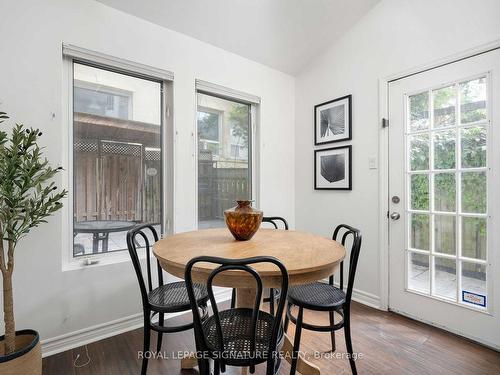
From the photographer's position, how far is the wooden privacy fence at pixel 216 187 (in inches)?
108

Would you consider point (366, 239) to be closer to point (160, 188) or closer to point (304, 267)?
point (304, 267)

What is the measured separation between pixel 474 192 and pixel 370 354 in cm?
139

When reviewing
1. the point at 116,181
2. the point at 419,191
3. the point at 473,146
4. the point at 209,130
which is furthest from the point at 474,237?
the point at 116,181

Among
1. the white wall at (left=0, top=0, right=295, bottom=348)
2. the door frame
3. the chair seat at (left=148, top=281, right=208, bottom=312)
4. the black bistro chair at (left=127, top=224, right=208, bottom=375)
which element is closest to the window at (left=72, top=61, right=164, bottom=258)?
the white wall at (left=0, top=0, right=295, bottom=348)

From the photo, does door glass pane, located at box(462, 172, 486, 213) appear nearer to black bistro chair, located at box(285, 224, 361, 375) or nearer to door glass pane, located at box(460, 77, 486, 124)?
door glass pane, located at box(460, 77, 486, 124)

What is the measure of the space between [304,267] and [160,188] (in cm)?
168

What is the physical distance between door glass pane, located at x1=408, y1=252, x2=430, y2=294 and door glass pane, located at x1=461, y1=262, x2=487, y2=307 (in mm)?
254

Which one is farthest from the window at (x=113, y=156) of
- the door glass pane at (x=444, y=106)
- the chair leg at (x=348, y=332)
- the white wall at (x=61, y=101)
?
the door glass pane at (x=444, y=106)

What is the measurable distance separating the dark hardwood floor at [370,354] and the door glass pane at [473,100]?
64.4 inches

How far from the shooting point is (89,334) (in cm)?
202

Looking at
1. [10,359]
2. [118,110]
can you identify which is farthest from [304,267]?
[118,110]

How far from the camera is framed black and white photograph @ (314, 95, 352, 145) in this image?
2836 mm

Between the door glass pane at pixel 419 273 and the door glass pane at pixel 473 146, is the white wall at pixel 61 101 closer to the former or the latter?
the door glass pane at pixel 419 273

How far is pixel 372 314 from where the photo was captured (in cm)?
247
